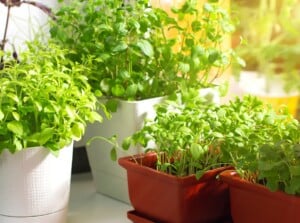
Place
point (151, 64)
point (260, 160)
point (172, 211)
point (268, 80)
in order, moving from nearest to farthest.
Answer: point (260, 160)
point (172, 211)
point (268, 80)
point (151, 64)

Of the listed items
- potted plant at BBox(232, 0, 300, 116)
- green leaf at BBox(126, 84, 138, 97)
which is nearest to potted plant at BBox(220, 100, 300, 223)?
potted plant at BBox(232, 0, 300, 116)

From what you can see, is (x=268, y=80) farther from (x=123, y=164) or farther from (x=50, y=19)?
(x=50, y=19)

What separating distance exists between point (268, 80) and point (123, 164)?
364 millimetres

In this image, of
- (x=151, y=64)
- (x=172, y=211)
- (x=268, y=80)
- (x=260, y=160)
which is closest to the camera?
(x=260, y=160)

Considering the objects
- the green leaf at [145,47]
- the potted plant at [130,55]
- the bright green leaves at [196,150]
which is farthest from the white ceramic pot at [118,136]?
the bright green leaves at [196,150]

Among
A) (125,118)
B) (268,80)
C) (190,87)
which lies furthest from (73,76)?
(268,80)

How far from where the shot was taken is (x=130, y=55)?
1354 millimetres

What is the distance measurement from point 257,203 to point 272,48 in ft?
1.29

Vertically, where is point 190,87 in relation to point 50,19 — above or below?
below

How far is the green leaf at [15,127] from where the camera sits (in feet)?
3.56

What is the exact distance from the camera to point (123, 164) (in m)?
1.21

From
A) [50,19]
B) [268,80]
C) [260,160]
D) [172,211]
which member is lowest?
[172,211]

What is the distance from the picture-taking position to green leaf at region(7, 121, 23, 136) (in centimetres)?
108

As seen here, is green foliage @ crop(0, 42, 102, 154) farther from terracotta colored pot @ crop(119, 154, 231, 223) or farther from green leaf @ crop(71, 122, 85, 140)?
terracotta colored pot @ crop(119, 154, 231, 223)
